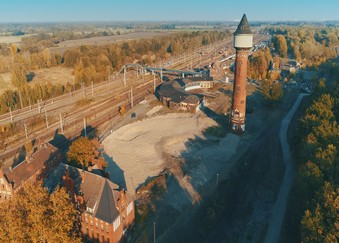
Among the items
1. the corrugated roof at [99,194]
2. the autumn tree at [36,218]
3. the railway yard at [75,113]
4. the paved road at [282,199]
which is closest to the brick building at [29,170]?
the corrugated roof at [99,194]

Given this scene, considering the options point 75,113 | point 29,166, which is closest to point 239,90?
point 29,166

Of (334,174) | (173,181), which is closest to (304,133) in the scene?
(334,174)

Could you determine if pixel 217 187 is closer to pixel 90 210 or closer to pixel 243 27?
pixel 90 210

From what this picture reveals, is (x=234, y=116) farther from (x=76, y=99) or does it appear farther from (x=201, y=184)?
(x=76, y=99)

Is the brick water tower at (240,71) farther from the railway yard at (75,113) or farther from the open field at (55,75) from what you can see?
the open field at (55,75)

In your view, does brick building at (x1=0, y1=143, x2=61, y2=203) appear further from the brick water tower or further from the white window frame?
the brick water tower

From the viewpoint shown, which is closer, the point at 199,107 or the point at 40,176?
the point at 40,176

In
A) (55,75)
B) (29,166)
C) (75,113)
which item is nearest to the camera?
(29,166)
